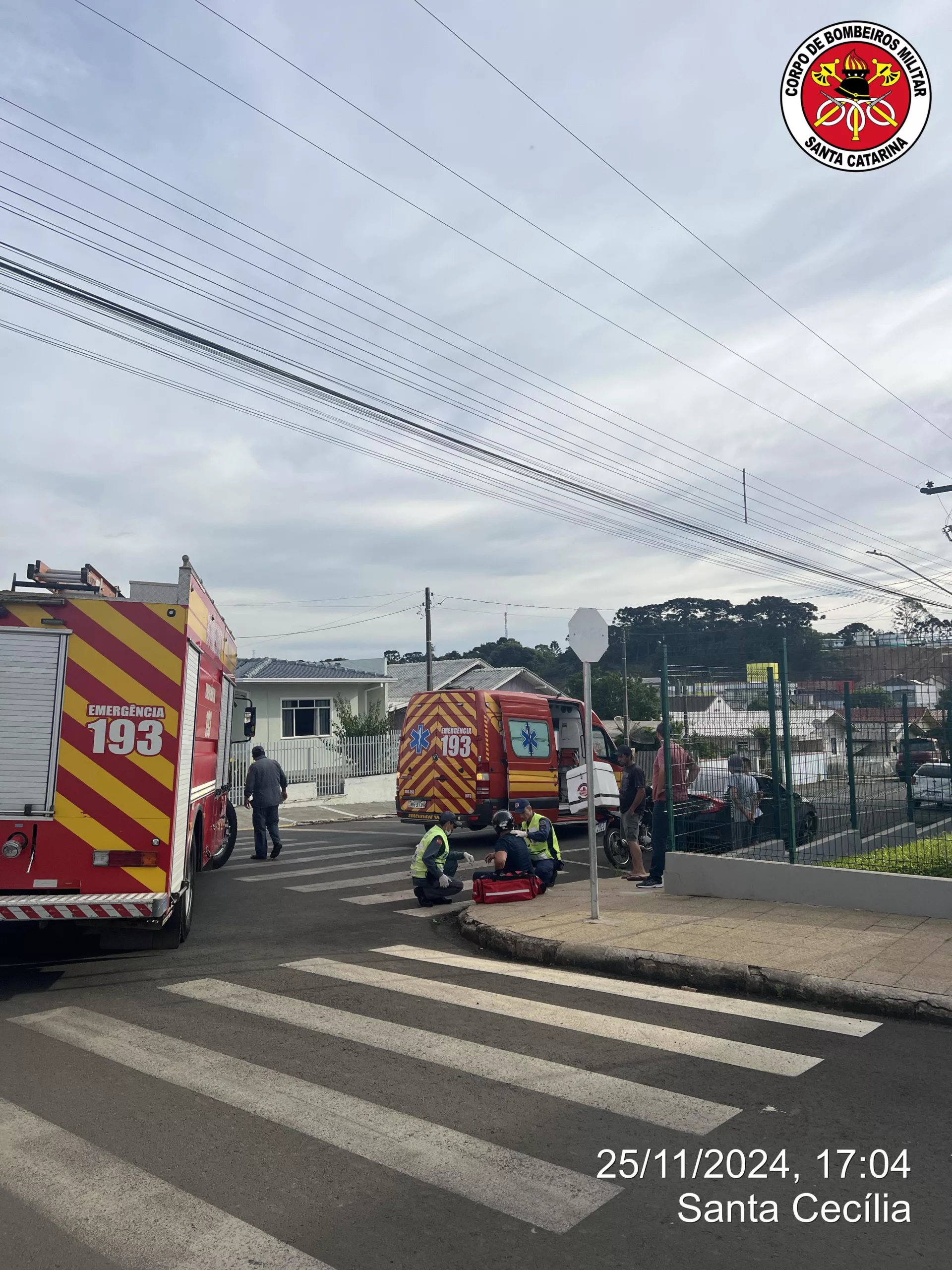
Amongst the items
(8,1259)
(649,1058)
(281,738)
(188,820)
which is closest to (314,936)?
(188,820)

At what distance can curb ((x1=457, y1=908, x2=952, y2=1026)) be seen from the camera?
617 centimetres

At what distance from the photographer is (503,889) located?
10.4m

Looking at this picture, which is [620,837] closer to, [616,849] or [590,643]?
[616,849]

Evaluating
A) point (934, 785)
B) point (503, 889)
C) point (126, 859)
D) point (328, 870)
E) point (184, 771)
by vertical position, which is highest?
point (184, 771)

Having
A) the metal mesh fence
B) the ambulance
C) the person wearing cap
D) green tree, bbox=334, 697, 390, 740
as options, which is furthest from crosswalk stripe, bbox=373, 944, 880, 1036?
green tree, bbox=334, 697, 390, 740

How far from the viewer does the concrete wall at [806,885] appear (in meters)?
→ 8.48

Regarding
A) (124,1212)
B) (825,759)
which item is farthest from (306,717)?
(124,1212)

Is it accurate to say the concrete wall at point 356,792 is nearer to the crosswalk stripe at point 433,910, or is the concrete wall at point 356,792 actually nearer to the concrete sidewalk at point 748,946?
the crosswalk stripe at point 433,910

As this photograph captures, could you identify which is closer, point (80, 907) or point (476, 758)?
point (80, 907)

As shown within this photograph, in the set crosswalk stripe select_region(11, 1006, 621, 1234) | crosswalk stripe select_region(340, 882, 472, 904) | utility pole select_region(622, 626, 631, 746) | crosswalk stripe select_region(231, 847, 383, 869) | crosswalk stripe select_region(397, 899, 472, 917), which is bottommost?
crosswalk stripe select_region(11, 1006, 621, 1234)

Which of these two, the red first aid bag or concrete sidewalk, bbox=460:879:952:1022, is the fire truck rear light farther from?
the red first aid bag

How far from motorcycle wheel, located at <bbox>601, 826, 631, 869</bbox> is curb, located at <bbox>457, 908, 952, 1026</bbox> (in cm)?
525

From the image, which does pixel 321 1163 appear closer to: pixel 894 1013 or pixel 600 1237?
pixel 600 1237

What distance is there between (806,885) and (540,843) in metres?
3.08
